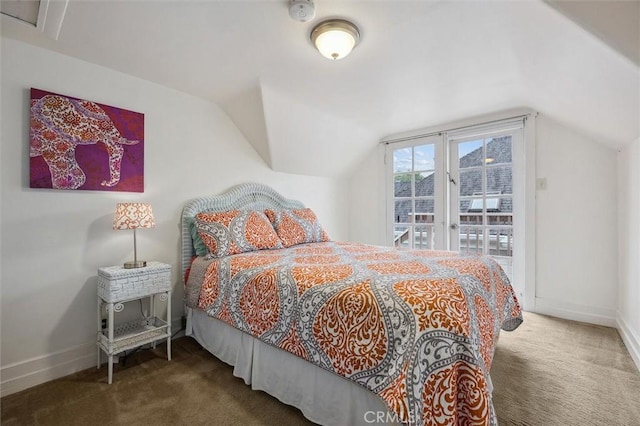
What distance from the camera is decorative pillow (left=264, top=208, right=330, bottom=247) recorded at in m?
2.88

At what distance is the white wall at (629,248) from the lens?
2139mm

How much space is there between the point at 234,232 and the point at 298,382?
4.28ft

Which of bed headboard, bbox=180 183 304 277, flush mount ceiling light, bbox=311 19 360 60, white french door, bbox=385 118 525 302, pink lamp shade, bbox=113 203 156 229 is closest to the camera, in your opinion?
flush mount ceiling light, bbox=311 19 360 60

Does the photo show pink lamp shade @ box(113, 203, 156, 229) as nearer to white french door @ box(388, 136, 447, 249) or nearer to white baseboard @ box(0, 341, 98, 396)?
white baseboard @ box(0, 341, 98, 396)

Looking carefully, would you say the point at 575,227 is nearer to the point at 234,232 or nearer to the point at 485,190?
the point at 485,190

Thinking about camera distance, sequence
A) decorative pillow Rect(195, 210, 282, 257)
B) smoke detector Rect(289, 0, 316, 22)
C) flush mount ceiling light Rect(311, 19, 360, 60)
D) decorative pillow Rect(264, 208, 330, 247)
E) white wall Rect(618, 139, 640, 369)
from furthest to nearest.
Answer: decorative pillow Rect(264, 208, 330, 247), decorative pillow Rect(195, 210, 282, 257), white wall Rect(618, 139, 640, 369), flush mount ceiling light Rect(311, 19, 360, 60), smoke detector Rect(289, 0, 316, 22)

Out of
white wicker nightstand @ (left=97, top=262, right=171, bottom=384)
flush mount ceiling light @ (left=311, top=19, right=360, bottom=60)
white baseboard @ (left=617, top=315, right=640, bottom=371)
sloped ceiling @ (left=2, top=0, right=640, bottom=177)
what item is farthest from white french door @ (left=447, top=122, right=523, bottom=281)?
white wicker nightstand @ (left=97, top=262, right=171, bottom=384)

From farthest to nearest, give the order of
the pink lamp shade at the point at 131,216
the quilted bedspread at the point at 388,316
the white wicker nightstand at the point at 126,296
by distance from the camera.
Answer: the pink lamp shade at the point at 131,216
the white wicker nightstand at the point at 126,296
the quilted bedspread at the point at 388,316

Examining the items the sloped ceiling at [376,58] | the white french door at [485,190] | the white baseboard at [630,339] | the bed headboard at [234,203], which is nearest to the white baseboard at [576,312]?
the white baseboard at [630,339]

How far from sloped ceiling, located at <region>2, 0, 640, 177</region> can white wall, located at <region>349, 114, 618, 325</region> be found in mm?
240

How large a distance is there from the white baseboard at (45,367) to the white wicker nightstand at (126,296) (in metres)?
0.10

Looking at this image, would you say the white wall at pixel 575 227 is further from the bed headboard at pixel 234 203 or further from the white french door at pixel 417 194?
the bed headboard at pixel 234 203

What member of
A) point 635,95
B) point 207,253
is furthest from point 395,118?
point 207,253

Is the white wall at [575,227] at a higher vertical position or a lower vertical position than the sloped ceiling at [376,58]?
lower
